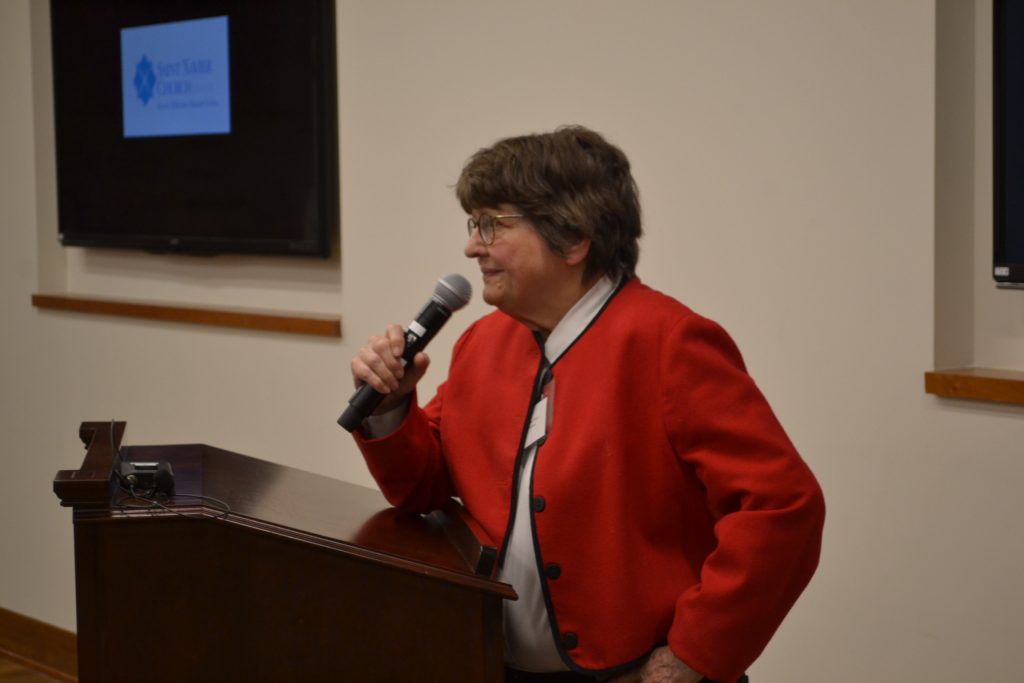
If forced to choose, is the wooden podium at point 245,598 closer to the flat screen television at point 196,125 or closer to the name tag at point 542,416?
the name tag at point 542,416

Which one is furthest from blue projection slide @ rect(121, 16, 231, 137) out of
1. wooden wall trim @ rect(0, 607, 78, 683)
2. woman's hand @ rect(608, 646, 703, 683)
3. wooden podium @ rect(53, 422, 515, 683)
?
woman's hand @ rect(608, 646, 703, 683)

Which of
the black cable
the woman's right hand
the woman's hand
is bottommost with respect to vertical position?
the woman's hand

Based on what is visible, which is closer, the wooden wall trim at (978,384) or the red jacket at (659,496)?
the red jacket at (659,496)

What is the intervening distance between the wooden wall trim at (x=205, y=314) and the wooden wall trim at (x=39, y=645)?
123cm

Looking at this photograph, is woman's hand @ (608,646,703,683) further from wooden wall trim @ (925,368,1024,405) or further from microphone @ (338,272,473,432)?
wooden wall trim @ (925,368,1024,405)

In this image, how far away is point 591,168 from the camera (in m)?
1.73

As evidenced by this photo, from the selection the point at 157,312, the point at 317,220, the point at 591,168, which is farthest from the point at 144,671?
the point at 157,312

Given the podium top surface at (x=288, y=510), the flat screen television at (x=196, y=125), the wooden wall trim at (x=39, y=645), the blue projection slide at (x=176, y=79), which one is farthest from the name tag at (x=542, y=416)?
the wooden wall trim at (x=39, y=645)

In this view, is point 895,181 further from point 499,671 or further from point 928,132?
point 499,671

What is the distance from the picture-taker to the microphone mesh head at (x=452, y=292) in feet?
5.71

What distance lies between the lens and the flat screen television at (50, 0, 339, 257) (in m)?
3.79

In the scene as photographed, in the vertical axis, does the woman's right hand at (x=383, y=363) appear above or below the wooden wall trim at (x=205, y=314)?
above

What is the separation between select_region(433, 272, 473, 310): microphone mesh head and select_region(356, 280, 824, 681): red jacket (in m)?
0.15

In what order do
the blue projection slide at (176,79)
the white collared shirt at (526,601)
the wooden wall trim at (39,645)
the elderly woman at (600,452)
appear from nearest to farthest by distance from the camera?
1. the elderly woman at (600,452)
2. the white collared shirt at (526,601)
3. the blue projection slide at (176,79)
4. the wooden wall trim at (39,645)
